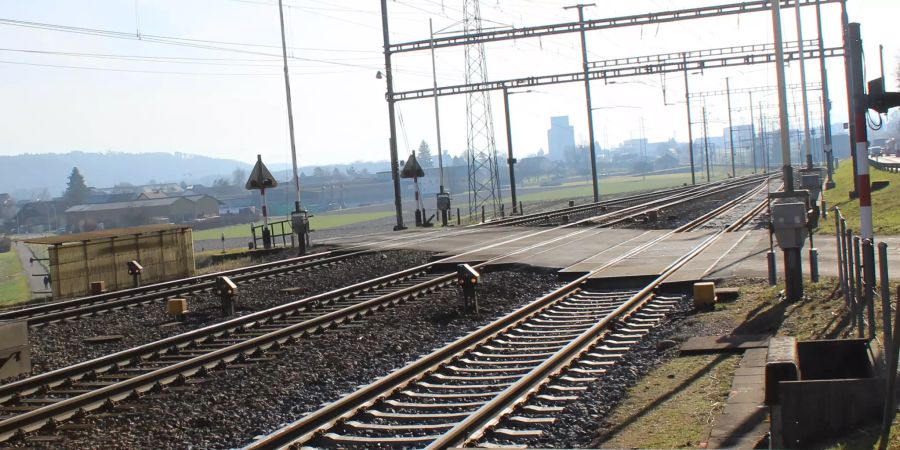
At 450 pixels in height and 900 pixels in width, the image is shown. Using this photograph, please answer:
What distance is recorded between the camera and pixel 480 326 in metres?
15.6

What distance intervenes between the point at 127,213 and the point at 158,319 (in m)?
57.2

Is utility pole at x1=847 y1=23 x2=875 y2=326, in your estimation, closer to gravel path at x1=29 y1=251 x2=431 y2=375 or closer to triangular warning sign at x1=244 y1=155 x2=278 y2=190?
gravel path at x1=29 y1=251 x2=431 y2=375

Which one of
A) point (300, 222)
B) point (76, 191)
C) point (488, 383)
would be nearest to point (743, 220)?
point (300, 222)

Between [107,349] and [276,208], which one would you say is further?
[276,208]

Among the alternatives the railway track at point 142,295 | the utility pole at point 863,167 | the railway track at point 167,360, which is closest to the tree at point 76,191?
the railway track at point 142,295

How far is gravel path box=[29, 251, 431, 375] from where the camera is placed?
1528cm

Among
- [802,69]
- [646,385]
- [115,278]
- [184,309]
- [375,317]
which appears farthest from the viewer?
[802,69]

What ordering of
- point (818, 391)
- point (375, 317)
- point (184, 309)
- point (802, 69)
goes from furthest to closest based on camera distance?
1. point (802, 69)
2. point (184, 309)
3. point (375, 317)
4. point (818, 391)

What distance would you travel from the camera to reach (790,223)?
1588 centimetres

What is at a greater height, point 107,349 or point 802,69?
point 802,69

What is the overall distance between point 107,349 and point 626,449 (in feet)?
32.6

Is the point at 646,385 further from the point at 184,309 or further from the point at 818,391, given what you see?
the point at 184,309

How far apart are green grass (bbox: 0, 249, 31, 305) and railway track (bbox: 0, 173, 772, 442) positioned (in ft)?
63.1

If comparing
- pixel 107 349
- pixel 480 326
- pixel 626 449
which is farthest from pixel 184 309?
pixel 626 449
